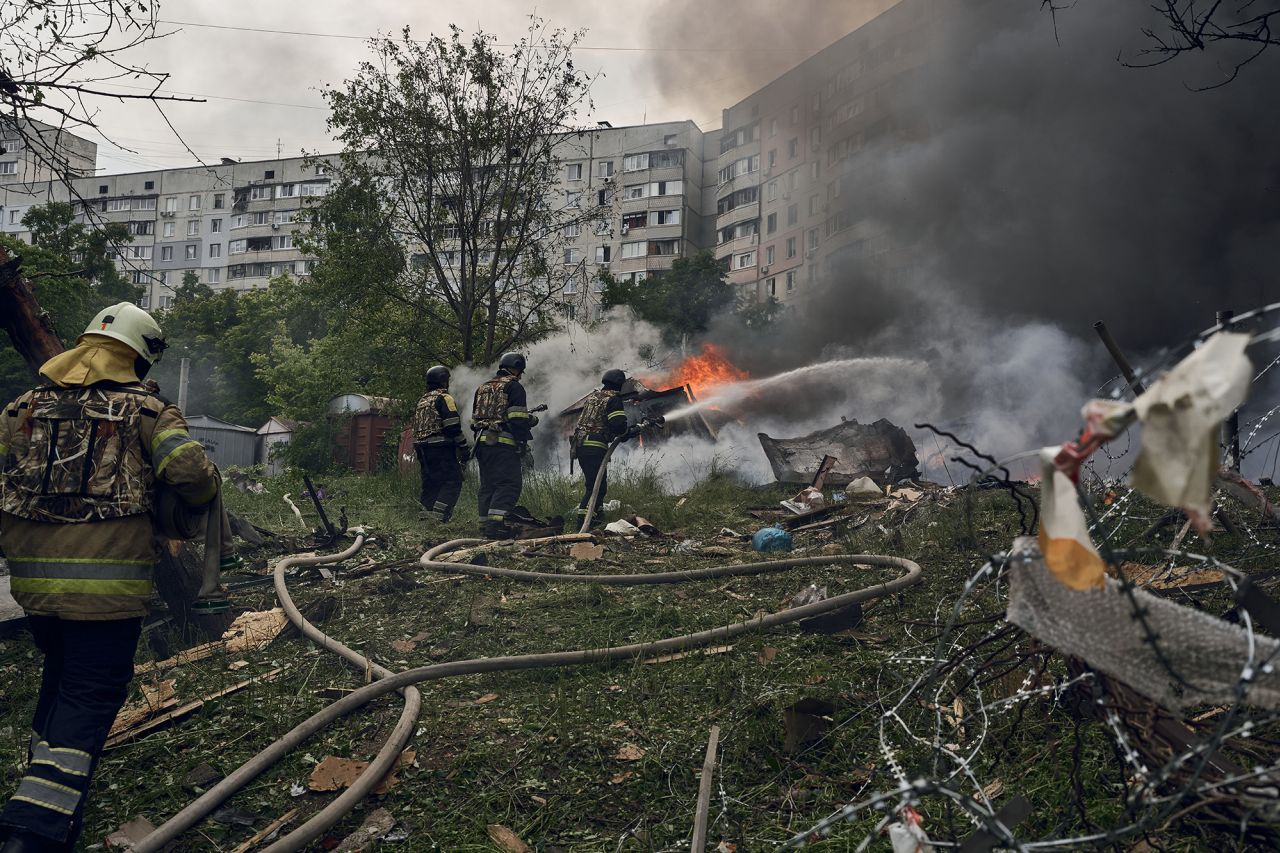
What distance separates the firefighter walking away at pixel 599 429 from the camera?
33.4ft

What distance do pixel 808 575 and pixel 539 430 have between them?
16694mm

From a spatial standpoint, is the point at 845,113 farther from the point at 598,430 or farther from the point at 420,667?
the point at 420,667

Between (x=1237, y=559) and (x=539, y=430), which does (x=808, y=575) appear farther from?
(x=539, y=430)

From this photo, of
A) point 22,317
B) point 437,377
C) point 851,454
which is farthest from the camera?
point 851,454

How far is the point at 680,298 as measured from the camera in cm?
3180

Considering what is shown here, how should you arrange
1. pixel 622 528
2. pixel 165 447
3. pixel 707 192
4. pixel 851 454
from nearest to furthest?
1. pixel 165 447
2. pixel 622 528
3. pixel 851 454
4. pixel 707 192

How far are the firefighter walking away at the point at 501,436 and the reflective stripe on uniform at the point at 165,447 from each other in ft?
19.9

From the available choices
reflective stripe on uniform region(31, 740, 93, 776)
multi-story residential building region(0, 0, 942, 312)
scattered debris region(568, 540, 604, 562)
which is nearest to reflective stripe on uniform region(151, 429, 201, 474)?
reflective stripe on uniform region(31, 740, 93, 776)

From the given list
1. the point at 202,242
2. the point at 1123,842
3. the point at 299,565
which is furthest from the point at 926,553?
the point at 202,242

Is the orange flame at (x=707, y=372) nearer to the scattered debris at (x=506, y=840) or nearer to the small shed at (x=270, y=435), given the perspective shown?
the scattered debris at (x=506, y=840)

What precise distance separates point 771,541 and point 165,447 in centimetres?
569

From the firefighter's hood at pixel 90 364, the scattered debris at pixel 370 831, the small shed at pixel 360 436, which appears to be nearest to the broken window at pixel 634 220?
the small shed at pixel 360 436

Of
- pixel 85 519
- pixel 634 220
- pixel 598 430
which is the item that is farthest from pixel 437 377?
pixel 634 220

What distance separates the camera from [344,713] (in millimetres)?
3896
